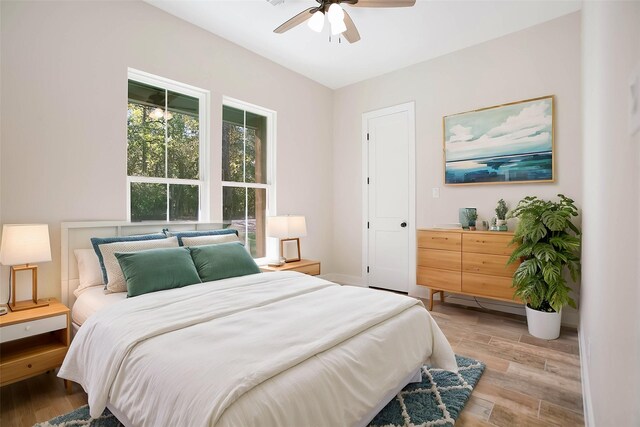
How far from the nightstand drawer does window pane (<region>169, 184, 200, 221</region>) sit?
1.36m

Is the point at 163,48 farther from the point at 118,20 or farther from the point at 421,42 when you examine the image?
the point at 421,42

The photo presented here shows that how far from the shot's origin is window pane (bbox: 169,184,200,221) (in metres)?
3.29

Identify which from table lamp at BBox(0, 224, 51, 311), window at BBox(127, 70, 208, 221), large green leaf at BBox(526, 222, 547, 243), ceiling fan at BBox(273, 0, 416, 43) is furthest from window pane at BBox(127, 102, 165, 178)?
large green leaf at BBox(526, 222, 547, 243)

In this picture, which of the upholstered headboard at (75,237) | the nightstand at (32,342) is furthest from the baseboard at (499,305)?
the nightstand at (32,342)

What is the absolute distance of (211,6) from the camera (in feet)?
9.98

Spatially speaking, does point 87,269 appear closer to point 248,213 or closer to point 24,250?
point 24,250

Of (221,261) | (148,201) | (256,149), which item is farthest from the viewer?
(256,149)

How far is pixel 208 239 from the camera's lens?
3002 mm

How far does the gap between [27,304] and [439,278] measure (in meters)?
3.72

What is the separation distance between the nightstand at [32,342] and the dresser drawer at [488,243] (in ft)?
11.7

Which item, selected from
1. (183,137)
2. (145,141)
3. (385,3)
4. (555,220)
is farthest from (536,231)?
(145,141)

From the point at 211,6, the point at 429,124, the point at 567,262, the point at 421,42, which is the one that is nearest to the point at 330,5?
the point at 211,6

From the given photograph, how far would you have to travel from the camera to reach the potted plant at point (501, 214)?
3.36 m

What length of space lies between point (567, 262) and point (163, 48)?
4.30m
